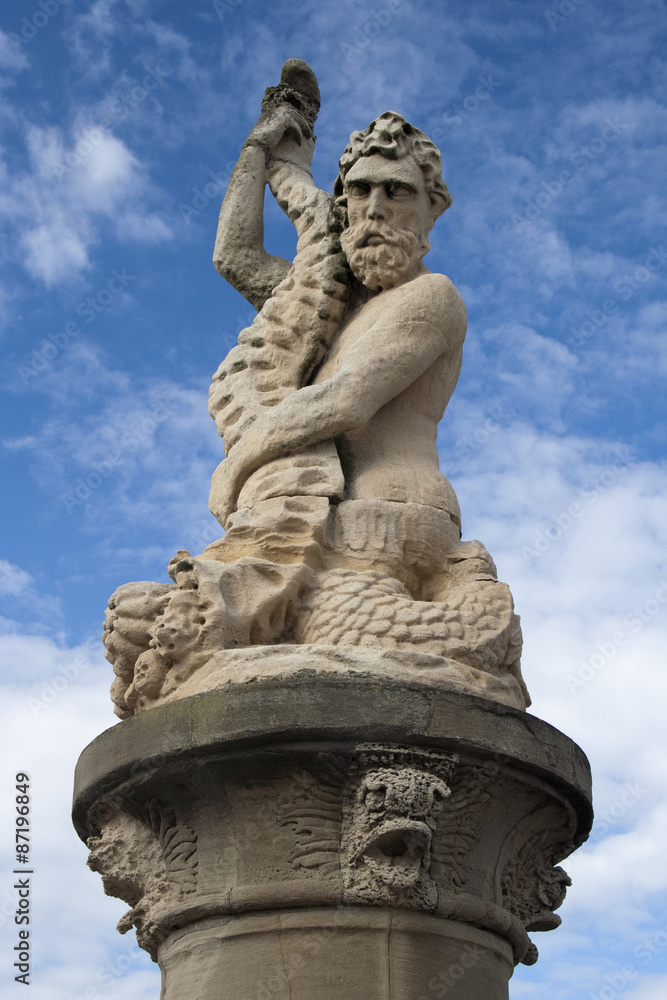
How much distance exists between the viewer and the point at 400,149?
6.27 m

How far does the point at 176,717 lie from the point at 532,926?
2036 millimetres

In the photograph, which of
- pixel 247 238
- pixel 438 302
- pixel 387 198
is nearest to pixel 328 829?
pixel 438 302

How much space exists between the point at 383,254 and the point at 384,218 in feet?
0.69

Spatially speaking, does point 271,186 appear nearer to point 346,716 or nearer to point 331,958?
point 346,716

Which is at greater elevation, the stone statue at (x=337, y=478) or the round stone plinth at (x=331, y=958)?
the stone statue at (x=337, y=478)

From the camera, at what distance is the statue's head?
6.19 meters

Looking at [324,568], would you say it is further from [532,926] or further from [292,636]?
[532,926]

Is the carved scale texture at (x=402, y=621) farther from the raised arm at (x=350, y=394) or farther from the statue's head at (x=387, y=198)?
the statue's head at (x=387, y=198)

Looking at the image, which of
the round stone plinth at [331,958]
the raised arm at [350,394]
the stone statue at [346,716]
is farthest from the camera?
the raised arm at [350,394]

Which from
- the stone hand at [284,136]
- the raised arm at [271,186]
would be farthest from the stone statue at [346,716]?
the stone hand at [284,136]

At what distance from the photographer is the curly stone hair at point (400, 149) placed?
20.5 ft

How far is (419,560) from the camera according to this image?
18.1 ft

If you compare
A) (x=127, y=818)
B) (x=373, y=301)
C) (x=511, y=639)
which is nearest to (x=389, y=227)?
(x=373, y=301)
